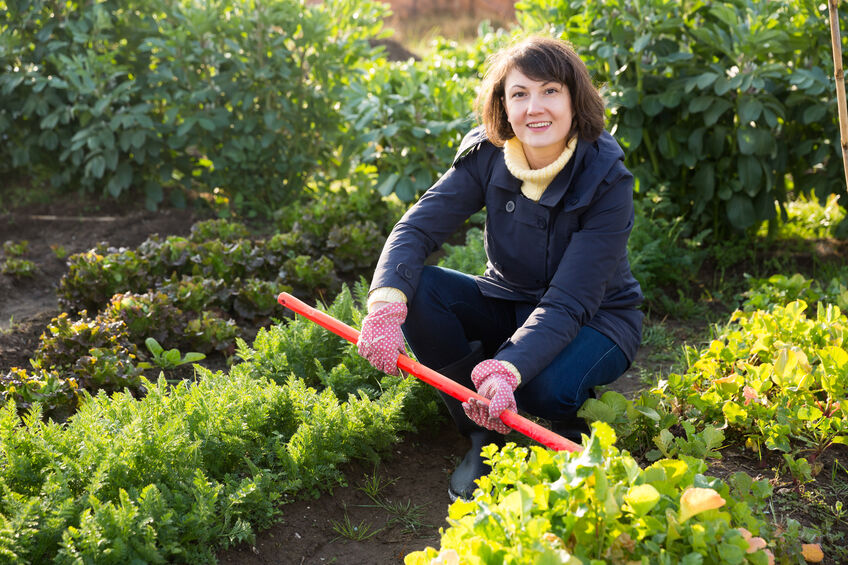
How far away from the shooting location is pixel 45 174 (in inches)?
204

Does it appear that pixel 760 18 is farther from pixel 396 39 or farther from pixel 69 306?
pixel 396 39

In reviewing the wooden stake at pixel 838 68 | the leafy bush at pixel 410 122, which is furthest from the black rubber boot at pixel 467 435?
the leafy bush at pixel 410 122

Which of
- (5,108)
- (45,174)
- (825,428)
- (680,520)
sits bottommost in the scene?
(825,428)

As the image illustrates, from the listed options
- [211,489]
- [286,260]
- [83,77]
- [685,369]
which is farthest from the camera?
[83,77]

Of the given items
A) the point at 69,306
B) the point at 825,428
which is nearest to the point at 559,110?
the point at 825,428

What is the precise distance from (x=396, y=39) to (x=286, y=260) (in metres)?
6.37

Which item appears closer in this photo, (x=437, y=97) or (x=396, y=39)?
(x=437, y=97)

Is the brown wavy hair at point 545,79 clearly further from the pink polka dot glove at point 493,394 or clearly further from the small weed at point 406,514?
the small weed at point 406,514

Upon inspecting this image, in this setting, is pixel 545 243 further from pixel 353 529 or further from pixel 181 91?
pixel 181 91

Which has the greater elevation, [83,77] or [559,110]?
[83,77]

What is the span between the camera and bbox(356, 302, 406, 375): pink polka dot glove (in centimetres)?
219

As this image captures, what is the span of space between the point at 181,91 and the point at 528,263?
116 inches

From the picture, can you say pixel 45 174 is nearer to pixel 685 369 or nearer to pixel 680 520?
pixel 685 369

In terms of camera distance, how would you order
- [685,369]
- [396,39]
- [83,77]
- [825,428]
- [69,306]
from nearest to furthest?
[825,428] < [685,369] < [69,306] < [83,77] < [396,39]
